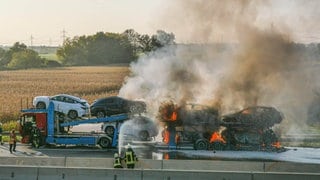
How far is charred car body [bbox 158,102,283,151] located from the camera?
26616 millimetres

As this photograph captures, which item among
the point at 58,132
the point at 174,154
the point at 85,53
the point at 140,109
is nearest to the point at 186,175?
the point at 174,154

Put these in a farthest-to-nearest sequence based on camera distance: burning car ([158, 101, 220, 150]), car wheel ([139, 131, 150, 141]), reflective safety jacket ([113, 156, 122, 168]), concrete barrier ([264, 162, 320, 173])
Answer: car wheel ([139, 131, 150, 141]) → burning car ([158, 101, 220, 150]) → concrete barrier ([264, 162, 320, 173]) → reflective safety jacket ([113, 156, 122, 168])

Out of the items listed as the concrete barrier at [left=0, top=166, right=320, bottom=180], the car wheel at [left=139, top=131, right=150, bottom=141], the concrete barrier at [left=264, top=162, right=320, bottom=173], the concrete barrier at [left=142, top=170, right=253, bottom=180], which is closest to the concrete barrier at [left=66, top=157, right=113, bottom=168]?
the concrete barrier at [left=0, top=166, right=320, bottom=180]

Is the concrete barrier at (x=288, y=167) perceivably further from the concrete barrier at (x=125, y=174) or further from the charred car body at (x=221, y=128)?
the charred car body at (x=221, y=128)

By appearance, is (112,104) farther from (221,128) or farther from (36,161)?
(36,161)

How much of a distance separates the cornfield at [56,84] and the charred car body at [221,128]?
793 inches

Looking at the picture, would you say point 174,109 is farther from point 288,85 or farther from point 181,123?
point 288,85

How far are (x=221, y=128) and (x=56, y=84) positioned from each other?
43411 millimetres

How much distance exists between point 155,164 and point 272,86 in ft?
45.0

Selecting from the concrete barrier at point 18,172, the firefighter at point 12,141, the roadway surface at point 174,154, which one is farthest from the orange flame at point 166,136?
the concrete barrier at point 18,172

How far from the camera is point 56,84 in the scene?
67875mm

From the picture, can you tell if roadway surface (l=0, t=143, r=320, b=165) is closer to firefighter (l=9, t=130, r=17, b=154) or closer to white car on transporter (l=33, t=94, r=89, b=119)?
firefighter (l=9, t=130, r=17, b=154)

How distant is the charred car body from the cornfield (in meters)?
20.1

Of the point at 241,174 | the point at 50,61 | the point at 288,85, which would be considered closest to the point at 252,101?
the point at 288,85
